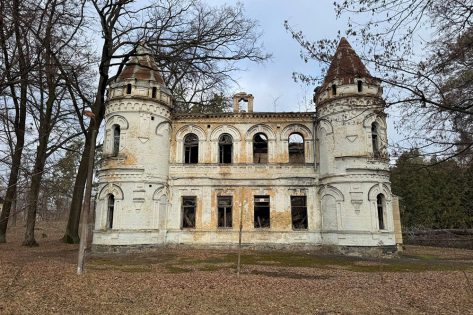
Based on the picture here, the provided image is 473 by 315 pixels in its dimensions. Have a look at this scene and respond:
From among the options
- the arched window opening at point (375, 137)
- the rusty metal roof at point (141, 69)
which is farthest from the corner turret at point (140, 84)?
the arched window opening at point (375, 137)

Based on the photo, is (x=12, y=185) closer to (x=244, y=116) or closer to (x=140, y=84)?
(x=140, y=84)

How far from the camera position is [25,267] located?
1305 centimetres

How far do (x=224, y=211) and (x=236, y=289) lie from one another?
1211cm

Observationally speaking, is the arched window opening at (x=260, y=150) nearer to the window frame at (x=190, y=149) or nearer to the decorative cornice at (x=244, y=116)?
the decorative cornice at (x=244, y=116)

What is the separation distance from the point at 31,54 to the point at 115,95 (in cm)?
1208

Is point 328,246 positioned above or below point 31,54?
below

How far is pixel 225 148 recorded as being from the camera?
23766 mm

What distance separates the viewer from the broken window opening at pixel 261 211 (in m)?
22.6

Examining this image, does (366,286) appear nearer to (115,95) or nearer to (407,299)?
(407,299)

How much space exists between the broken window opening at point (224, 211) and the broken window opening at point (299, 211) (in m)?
3.94

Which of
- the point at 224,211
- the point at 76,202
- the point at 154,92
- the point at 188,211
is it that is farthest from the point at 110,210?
the point at 154,92

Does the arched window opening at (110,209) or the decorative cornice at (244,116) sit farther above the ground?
the decorative cornice at (244,116)

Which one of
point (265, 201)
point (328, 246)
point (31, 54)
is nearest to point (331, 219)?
point (328, 246)

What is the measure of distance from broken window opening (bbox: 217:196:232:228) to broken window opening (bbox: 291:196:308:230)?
3936 mm
